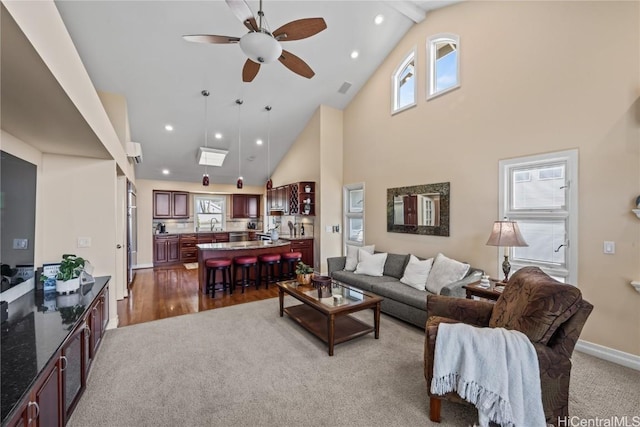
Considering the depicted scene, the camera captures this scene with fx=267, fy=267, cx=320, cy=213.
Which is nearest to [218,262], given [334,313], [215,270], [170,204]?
[215,270]

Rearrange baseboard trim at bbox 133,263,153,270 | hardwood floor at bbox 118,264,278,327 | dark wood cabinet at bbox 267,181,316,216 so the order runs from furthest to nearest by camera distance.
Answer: baseboard trim at bbox 133,263,153,270
dark wood cabinet at bbox 267,181,316,216
hardwood floor at bbox 118,264,278,327

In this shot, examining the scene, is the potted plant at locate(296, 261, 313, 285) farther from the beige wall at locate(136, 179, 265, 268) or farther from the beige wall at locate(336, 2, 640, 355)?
the beige wall at locate(136, 179, 265, 268)

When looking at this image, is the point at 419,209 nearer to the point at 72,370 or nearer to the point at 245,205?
the point at 72,370

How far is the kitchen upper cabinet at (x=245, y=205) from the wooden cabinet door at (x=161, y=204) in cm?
192

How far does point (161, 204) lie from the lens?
7.91m

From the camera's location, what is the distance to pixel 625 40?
8.55 feet

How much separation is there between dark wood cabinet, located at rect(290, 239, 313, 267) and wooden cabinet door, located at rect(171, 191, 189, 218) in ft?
13.8

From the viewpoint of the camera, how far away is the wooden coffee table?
9.43ft

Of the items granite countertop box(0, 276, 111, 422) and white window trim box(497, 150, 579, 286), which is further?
white window trim box(497, 150, 579, 286)

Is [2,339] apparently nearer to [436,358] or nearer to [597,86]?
[436,358]

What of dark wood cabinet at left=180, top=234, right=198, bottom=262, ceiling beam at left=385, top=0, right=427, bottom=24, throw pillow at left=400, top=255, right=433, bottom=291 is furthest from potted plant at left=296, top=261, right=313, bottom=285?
dark wood cabinet at left=180, top=234, right=198, bottom=262

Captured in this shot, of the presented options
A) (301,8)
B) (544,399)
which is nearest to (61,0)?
(301,8)

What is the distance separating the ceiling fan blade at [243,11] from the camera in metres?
2.16

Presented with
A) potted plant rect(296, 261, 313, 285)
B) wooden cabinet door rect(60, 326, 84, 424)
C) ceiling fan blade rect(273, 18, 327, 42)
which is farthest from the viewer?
potted plant rect(296, 261, 313, 285)
